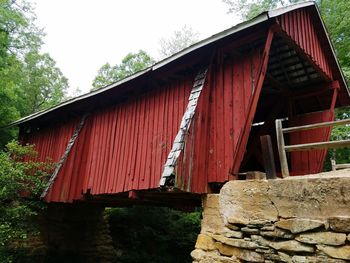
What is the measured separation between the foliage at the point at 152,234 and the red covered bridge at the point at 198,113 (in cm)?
499

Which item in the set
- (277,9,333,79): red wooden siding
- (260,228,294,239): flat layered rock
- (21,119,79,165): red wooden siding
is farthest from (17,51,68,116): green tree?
(260,228,294,239): flat layered rock

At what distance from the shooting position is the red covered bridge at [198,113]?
5910 millimetres

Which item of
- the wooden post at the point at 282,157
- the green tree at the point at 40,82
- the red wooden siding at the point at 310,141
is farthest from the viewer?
the green tree at the point at 40,82

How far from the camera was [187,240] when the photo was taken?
550 inches

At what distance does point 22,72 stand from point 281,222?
20180mm

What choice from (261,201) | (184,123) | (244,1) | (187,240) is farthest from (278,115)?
(244,1)

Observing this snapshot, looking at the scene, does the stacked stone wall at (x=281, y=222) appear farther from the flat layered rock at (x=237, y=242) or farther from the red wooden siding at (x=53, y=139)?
the red wooden siding at (x=53, y=139)

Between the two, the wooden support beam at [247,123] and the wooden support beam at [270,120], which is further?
the wooden support beam at [270,120]

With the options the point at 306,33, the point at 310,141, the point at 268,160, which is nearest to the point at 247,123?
the point at 268,160

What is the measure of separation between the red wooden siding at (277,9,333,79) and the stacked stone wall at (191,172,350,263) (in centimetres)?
315

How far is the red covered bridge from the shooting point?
5.91 m

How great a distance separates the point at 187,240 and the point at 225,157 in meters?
9.09

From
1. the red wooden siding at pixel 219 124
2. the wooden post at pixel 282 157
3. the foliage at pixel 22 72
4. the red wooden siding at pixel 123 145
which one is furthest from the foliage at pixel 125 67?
the wooden post at pixel 282 157

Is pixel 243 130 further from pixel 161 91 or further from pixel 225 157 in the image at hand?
pixel 161 91
